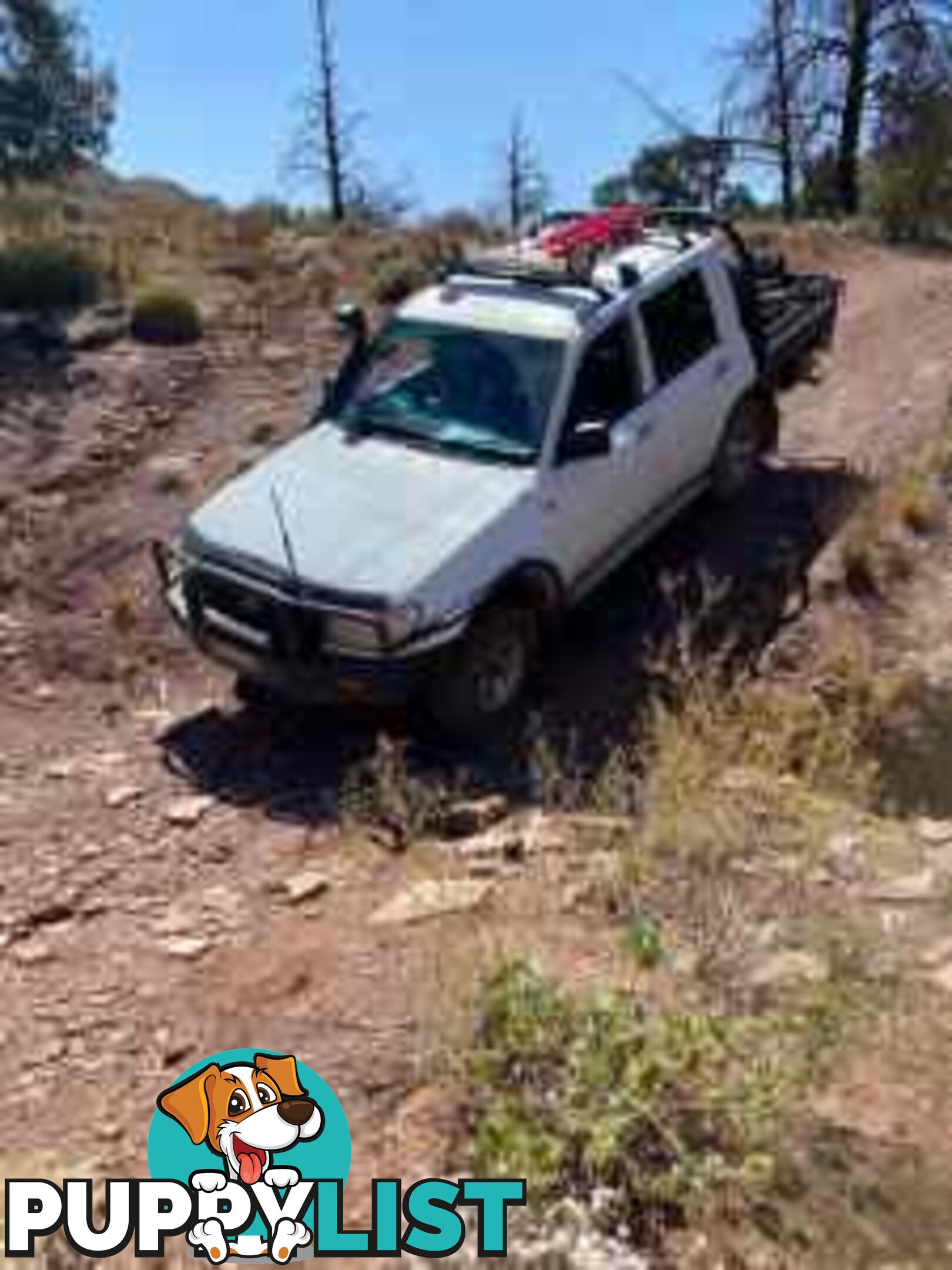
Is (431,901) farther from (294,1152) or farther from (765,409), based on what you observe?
(765,409)

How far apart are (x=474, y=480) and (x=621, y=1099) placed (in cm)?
469

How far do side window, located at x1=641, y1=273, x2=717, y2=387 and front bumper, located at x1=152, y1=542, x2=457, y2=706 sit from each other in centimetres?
279

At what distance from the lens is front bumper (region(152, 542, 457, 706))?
29.2 ft

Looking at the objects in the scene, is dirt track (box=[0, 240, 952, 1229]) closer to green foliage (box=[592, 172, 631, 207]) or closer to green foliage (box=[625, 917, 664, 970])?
green foliage (box=[625, 917, 664, 970])

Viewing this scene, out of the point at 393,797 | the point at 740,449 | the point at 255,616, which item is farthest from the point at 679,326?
the point at 393,797

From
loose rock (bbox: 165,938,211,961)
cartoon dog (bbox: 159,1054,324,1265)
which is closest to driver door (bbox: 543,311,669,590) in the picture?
loose rock (bbox: 165,938,211,961)

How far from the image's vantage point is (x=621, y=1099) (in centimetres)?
555

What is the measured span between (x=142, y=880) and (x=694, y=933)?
9.33 feet

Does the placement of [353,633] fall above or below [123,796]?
above

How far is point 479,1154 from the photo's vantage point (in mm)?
5547

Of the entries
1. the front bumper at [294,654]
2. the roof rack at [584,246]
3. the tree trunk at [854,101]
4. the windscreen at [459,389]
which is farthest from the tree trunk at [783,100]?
the front bumper at [294,654]

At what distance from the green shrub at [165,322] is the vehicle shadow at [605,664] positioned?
5804mm

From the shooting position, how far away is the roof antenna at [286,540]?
29.5ft

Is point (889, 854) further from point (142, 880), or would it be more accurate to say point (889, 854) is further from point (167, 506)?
point (167, 506)
